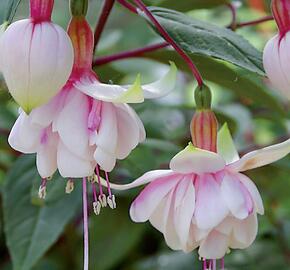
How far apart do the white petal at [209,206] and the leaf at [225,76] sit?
10.9 inches

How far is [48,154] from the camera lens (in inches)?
33.2

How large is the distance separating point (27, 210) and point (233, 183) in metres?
0.49

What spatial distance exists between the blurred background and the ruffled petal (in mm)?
258

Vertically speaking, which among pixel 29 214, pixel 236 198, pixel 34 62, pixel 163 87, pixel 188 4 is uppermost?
pixel 34 62

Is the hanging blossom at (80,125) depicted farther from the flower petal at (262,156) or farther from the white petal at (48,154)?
the flower petal at (262,156)

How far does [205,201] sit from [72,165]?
0.17 metres

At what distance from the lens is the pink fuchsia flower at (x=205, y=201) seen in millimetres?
873

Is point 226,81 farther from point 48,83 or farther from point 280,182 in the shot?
point 280,182

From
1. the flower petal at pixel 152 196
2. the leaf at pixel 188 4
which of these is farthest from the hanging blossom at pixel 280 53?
the leaf at pixel 188 4

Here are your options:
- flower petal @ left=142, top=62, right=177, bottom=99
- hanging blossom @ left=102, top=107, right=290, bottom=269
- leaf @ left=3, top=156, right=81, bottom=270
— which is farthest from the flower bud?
leaf @ left=3, top=156, right=81, bottom=270

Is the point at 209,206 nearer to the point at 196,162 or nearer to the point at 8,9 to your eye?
the point at 196,162

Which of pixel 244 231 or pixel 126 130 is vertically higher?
pixel 126 130

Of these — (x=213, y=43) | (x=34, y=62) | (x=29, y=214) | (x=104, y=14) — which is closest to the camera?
(x=34, y=62)

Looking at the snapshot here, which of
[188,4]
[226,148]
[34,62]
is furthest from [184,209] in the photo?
[188,4]
